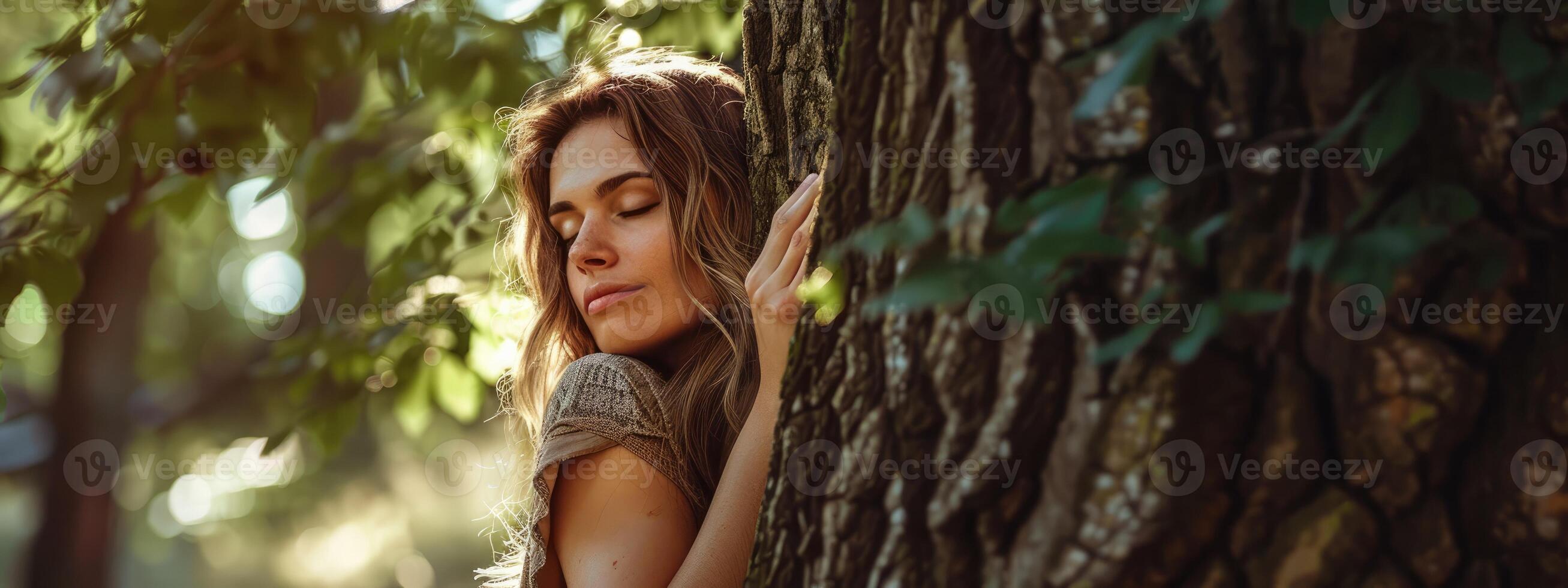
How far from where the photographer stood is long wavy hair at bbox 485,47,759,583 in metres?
2.17

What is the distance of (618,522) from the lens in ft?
6.33

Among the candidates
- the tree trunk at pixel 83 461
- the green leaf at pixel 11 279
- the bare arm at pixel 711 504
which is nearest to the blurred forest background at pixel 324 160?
the green leaf at pixel 11 279

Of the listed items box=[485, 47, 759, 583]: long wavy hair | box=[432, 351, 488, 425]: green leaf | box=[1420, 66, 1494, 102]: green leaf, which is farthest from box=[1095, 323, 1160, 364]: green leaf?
box=[432, 351, 488, 425]: green leaf

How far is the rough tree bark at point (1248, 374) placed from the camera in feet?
3.02

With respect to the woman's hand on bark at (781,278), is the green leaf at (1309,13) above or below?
above

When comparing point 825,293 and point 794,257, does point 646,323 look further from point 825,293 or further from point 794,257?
point 825,293

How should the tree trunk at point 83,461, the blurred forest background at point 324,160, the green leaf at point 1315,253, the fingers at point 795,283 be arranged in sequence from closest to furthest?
the green leaf at point 1315,253 < the fingers at point 795,283 < the blurred forest background at point 324,160 < the tree trunk at point 83,461

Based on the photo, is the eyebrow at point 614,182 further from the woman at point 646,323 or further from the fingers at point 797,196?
the fingers at point 797,196

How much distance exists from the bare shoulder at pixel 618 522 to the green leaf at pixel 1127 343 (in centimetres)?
116

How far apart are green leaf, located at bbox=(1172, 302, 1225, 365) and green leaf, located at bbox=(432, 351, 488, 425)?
9.31 ft

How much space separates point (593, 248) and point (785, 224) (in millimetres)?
640

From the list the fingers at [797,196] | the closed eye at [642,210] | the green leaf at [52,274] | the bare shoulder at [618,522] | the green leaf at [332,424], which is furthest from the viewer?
the green leaf at [332,424]

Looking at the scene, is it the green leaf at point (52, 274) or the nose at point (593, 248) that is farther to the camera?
the green leaf at point (52, 274)

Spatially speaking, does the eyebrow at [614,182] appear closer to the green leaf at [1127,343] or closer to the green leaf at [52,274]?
the green leaf at [1127,343]
